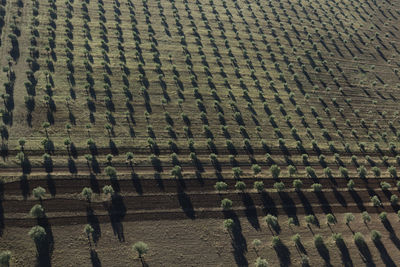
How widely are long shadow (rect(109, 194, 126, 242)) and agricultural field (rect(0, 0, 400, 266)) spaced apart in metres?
0.36

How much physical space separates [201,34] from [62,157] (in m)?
70.6

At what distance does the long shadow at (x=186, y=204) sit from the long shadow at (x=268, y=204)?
15255mm

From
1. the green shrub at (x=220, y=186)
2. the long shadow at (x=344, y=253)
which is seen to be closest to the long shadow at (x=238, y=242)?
the green shrub at (x=220, y=186)

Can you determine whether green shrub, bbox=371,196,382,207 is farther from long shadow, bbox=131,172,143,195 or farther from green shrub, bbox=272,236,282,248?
long shadow, bbox=131,172,143,195

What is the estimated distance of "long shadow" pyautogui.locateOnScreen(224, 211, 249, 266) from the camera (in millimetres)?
54481

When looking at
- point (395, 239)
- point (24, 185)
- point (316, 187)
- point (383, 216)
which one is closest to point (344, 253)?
point (395, 239)

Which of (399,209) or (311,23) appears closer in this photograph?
(399,209)

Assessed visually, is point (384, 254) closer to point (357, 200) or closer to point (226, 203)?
point (357, 200)

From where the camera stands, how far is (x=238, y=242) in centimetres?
5703

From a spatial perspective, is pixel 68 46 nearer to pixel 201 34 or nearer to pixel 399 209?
pixel 201 34

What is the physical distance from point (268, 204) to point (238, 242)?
11.7 meters

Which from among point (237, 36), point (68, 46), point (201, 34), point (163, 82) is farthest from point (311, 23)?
point (68, 46)

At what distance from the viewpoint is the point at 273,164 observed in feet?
241

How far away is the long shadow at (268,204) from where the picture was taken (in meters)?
63.2
